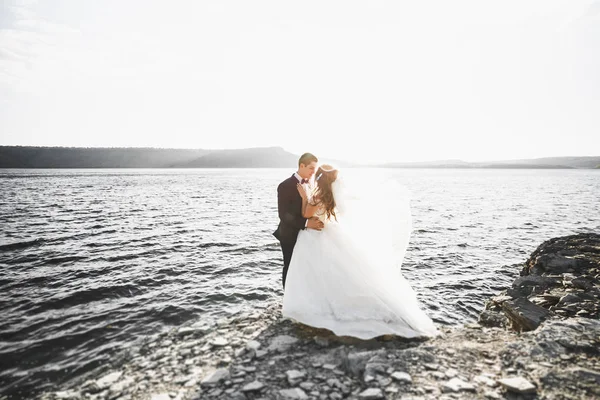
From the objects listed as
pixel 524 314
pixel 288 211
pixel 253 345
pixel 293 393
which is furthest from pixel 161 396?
pixel 524 314

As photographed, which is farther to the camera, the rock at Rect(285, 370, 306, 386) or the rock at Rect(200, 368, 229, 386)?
the rock at Rect(200, 368, 229, 386)

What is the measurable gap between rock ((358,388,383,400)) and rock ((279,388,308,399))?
814mm

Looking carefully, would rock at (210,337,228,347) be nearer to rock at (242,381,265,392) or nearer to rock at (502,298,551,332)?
rock at (242,381,265,392)

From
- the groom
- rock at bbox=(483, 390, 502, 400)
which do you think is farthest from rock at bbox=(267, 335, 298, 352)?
rock at bbox=(483, 390, 502, 400)

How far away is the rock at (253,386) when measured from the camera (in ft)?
15.6

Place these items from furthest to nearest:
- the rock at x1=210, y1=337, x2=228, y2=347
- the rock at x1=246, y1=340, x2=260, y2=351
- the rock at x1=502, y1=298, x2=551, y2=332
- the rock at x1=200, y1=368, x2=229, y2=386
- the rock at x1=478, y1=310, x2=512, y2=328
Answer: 1. the rock at x1=478, y1=310, x2=512, y2=328
2. the rock at x1=502, y1=298, x2=551, y2=332
3. the rock at x1=210, y1=337, x2=228, y2=347
4. the rock at x1=246, y1=340, x2=260, y2=351
5. the rock at x1=200, y1=368, x2=229, y2=386

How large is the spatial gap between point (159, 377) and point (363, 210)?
5.16m

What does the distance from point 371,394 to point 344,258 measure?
269 cm

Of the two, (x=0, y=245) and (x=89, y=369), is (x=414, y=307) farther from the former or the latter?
(x=0, y=245)

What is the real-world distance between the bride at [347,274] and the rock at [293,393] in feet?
5.51

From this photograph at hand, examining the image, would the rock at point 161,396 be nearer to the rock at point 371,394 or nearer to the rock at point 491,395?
the rock at point 371,394

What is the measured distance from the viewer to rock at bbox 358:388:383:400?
4.46 metres

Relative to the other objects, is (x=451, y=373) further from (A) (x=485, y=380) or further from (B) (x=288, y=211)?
(B) (x=288, y=211)

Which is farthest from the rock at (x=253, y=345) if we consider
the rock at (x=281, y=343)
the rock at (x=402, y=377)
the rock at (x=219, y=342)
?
the rock at (x=402, y=377)
